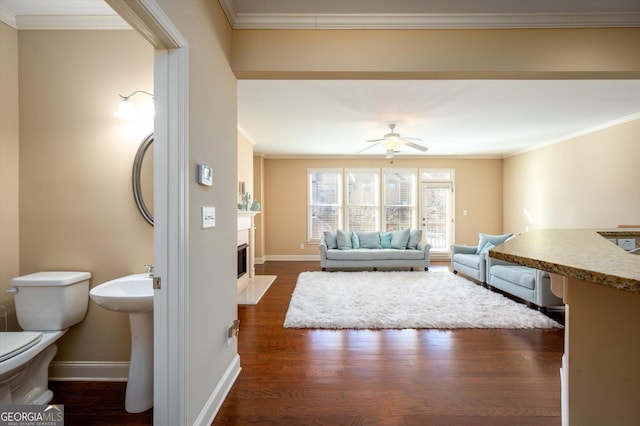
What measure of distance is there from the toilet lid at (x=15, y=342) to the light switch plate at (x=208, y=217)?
3.73 feet

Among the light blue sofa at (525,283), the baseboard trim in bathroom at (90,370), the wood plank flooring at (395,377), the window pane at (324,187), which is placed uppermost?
the window pane at (324,187)

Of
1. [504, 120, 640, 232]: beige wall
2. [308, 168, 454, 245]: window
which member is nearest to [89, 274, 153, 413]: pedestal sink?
[308, 168, 454, 245]: window

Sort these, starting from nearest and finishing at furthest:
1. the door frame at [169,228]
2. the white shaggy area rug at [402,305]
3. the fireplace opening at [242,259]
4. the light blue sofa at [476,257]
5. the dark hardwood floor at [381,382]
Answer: the door frame at [169,228] < the dark hardwood floor at [381,382] < the white shaggy area rug at [402,305] < the light blue sofa at [476,257] < the fireplace opening at [242,259]

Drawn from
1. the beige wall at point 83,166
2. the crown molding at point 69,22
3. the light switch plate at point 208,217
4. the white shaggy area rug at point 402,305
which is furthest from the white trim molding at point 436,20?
the white shaggy area rug at point 402,305

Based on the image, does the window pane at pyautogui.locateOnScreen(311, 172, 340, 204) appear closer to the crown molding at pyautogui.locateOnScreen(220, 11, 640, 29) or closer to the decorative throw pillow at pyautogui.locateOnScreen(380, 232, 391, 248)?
the decorative throw pillow at pyautogui.locateOnScreen(380, 232, 391, 248)

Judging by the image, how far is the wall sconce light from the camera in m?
1.99

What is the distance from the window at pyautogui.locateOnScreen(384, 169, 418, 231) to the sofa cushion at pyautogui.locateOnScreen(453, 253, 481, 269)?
2.05 meters

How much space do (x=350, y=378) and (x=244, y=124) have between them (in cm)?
411

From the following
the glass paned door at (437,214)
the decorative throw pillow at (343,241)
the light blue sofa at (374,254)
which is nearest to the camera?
the light blue sofa at (374,254)

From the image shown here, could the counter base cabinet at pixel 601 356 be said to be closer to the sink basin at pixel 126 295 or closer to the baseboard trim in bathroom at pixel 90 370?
the sink basin at pixel 126 295

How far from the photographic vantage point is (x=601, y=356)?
982 mm

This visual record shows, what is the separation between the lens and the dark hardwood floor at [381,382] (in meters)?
1.78

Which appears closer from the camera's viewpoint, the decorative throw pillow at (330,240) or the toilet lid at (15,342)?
the toilet lid at (15,342)

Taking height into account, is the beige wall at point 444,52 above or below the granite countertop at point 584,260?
above
